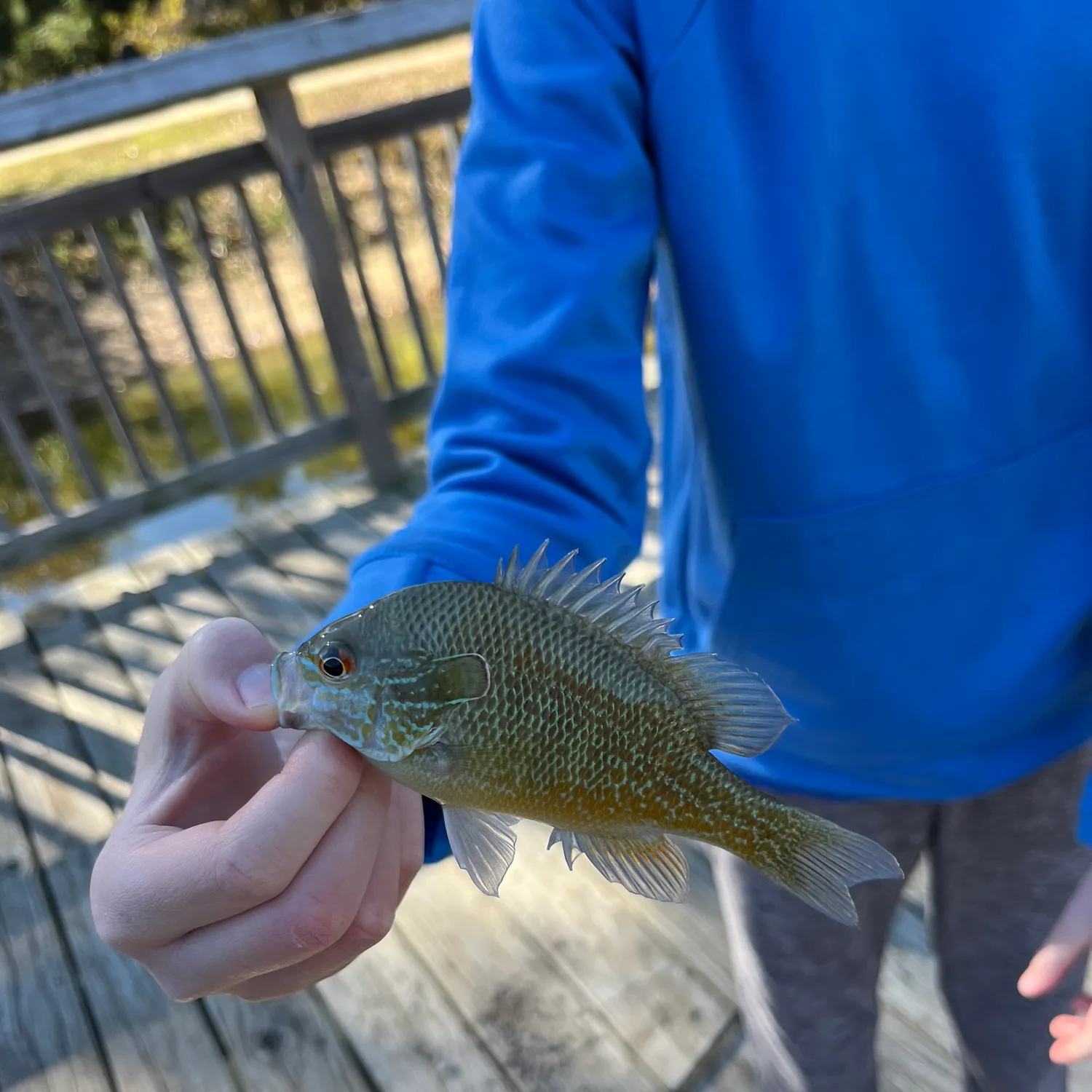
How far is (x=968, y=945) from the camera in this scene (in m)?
1.42

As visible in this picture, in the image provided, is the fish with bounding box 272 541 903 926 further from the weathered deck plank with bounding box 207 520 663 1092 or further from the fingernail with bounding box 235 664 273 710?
the weathered deck plank with bounding box 207 520 663 1092

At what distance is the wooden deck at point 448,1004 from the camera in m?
1.88

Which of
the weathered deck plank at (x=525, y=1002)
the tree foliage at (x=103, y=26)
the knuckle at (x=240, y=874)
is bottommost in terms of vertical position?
the weathered deck plank at (x=525, y=1002)

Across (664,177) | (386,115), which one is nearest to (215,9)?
(386,115)

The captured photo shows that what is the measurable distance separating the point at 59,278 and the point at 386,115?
4.67 ft

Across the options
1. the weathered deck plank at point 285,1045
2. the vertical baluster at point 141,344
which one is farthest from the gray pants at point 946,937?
the vertical baluster at point 141,344

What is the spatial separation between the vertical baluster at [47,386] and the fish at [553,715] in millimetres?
3039

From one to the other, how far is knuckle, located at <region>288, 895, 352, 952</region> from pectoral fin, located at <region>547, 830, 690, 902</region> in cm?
22

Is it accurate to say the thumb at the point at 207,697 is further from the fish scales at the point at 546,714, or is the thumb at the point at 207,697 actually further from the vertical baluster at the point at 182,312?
the vertical baluster at the point at 182,312

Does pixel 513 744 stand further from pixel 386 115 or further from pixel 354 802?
pixel 386 115

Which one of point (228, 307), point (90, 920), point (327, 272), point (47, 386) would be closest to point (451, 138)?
point (327, 272)

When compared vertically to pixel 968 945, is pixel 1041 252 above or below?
above

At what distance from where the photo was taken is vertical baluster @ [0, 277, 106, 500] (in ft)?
11.2

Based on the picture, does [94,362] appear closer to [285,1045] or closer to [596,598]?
[285,1045]
